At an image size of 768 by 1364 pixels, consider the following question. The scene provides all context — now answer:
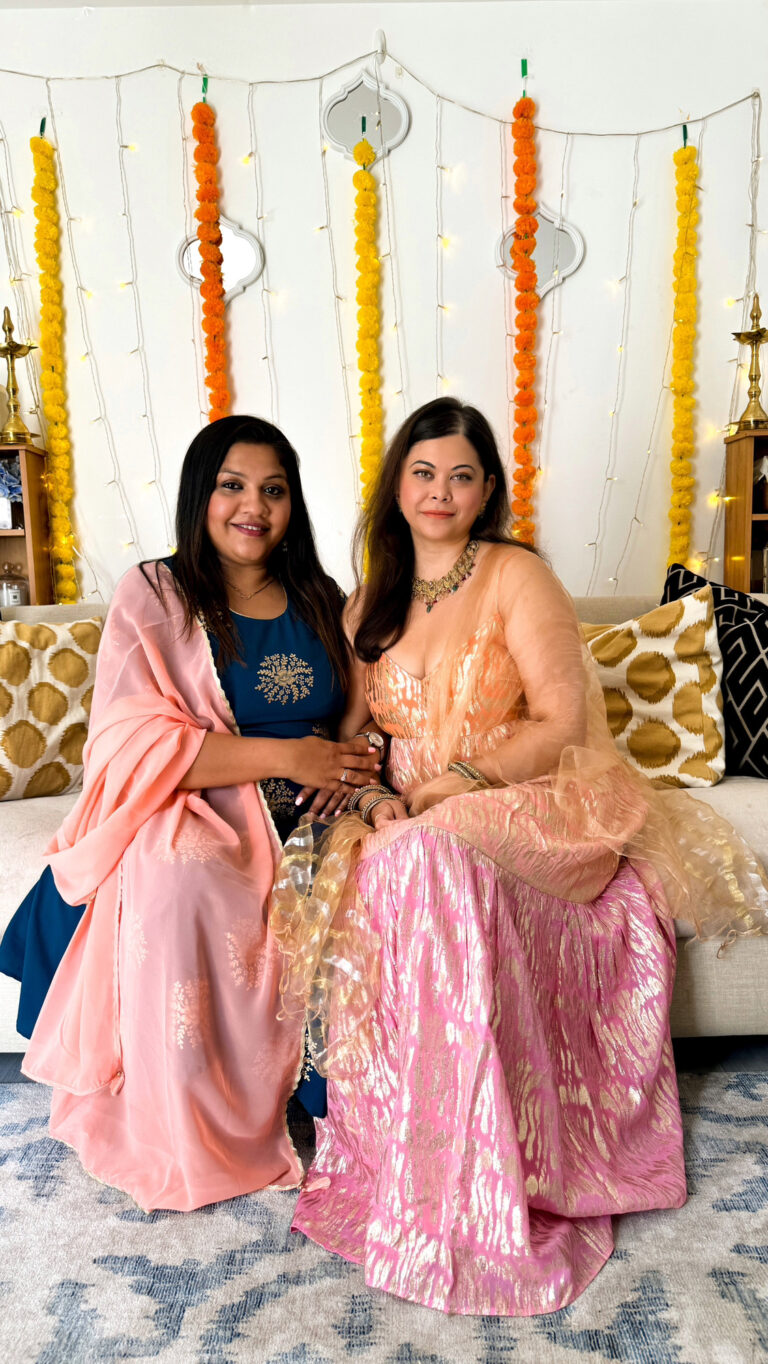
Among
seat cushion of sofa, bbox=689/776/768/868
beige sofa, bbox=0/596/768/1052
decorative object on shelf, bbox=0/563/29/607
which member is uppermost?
decorative object on shelf, bbox=0/563/29/607

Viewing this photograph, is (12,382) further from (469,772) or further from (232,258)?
(469,772)

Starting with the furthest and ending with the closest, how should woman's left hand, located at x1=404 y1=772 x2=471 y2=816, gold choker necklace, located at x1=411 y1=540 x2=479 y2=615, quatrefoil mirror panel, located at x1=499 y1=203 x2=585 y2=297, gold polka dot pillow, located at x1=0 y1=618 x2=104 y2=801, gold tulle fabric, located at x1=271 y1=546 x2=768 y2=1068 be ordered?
quatrefoil mirror panel, located at x1=499 y1=203 x2=585 y2=297 → gold polka dot pillow, located at x1=0 y1=618 x2=104 y2=801 → gold choker necklace, located at x1=411 y1=540 x2=479 y2=615 → woman's left hand, located at x1=404 y1=772 x2=471 y2=816 → gold tulle fabric, located at x1=271 y1=546 x2=768 y2=1068

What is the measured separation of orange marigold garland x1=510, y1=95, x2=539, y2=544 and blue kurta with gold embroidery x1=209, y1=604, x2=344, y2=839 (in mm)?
1751

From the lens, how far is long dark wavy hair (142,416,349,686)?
1.93m

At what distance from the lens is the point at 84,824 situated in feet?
5.89

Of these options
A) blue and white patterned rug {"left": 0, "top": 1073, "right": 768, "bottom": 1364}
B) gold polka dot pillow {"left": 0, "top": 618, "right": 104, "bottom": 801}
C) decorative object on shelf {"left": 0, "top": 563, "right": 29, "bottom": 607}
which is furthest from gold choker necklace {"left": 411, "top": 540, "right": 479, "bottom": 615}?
decorative object on shelf {"left": 0, "top": 563, "right": 29, "bottom": 607}

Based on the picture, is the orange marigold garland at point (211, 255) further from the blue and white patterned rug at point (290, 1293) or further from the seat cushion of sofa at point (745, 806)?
the blue and white patterned rug at point (290, 1293)

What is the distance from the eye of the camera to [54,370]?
351 cm

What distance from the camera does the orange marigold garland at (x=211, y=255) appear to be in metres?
3.37

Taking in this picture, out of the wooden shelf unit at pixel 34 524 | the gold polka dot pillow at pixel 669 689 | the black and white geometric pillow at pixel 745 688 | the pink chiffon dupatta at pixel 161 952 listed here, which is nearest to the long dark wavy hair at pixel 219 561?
the pink chiffon dupatta at pixel 161 952

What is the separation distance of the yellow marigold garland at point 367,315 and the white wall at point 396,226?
0.07 meters

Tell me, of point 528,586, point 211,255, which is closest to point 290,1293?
point 528,586

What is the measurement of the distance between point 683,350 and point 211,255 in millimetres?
1678

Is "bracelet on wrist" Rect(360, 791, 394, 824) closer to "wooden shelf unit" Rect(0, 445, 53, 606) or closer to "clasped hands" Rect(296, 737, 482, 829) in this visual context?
"clasped hands" Rect(296, 737, 482, 829)
